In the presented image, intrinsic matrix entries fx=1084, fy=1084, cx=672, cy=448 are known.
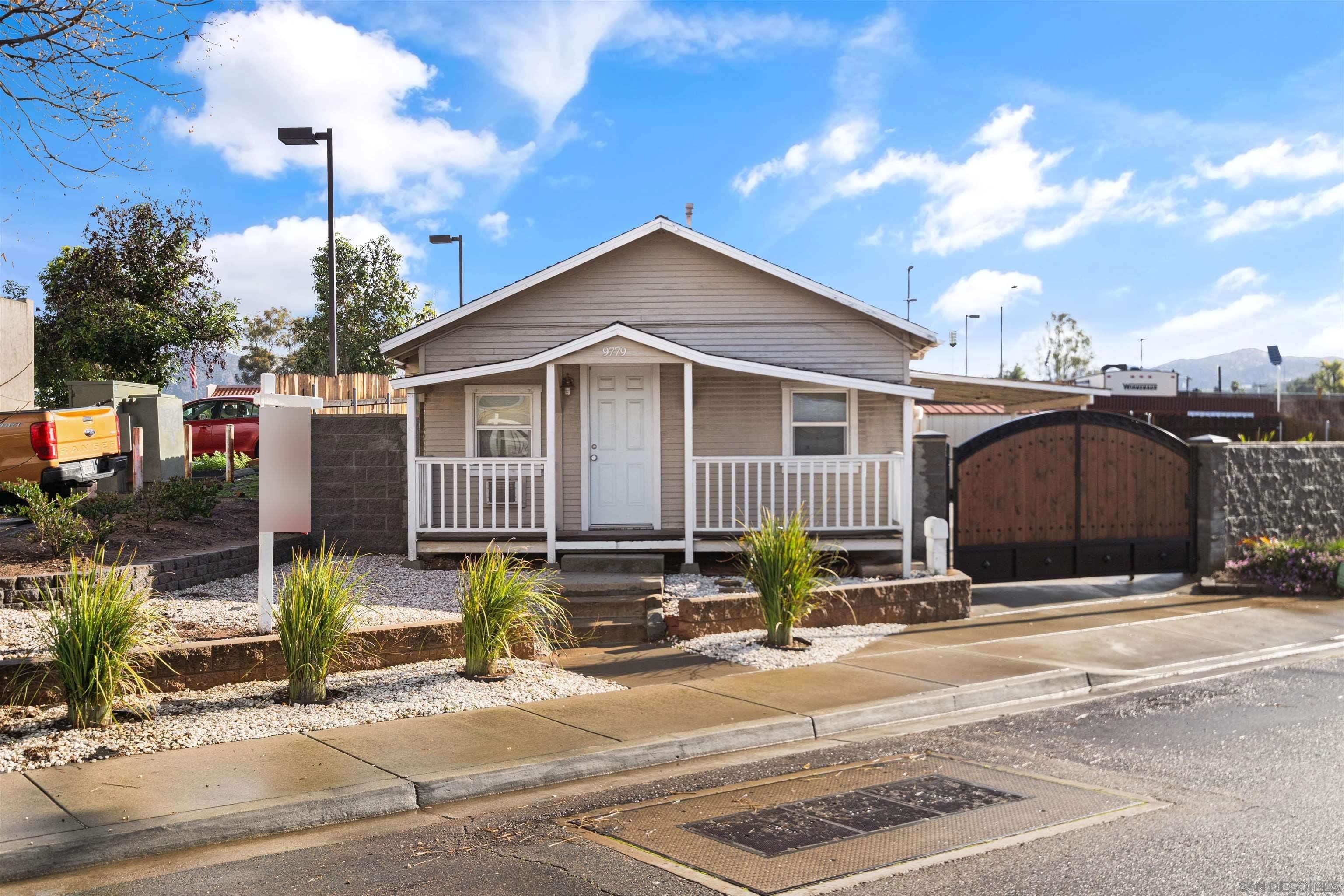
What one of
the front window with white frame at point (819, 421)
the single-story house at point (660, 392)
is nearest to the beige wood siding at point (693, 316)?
the single-story house at point (660, 392)

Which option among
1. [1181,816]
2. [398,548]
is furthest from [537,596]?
[398,548]

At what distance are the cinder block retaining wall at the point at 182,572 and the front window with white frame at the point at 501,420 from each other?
2.78 metres

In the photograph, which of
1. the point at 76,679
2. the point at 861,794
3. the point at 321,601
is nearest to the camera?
the point at 861,794

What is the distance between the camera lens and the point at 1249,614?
1252cm

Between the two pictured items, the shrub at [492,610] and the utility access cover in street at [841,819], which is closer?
the utility access cover in street at [841,819]

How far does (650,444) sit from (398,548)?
11.9 feet

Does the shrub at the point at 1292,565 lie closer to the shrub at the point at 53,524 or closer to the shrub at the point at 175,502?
the shrub at the point at 175,502

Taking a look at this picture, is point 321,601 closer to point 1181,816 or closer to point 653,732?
point 653,732

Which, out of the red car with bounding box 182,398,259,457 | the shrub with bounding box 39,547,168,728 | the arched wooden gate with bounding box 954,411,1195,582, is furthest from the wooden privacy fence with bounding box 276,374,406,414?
the shrub with bounding box 39,547,168,728

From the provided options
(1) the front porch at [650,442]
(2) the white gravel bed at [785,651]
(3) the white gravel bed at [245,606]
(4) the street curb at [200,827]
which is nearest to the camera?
(4) the street curb at [200,827]

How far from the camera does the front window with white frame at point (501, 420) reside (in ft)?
49.4

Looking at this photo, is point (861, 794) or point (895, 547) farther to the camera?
point (895, 547)

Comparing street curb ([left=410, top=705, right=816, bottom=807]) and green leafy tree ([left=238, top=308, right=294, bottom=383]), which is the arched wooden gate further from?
green leafy tree ([left=238, top=308, right=294, bottom=383])

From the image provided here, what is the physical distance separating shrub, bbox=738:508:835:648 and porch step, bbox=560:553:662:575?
268 centimetres
